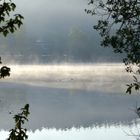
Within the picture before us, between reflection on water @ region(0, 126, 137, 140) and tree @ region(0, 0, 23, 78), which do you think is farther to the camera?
reflection on water @ region(0, 126, 137, 140)

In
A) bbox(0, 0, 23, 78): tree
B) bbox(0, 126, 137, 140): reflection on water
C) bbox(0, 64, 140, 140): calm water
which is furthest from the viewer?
bbox(0, 64, 140, 140): calm water

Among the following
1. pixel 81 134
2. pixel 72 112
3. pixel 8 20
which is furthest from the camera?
pixel 72 112

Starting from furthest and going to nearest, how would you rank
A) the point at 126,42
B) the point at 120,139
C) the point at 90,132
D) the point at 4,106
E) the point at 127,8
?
the point at 4,106
the point at 90,132
the point at 120,139
the point at 126,42
the point at 127,8

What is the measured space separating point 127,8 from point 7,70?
15.8 ft

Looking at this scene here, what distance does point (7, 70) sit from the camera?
4.68 metres

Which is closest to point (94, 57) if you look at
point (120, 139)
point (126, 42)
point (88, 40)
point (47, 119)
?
point (88, 40)

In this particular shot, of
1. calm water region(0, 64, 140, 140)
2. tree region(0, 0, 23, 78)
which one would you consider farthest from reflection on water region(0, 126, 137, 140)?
tree region(0, 0, 23, 78)

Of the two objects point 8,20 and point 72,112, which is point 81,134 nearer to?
point 72,112

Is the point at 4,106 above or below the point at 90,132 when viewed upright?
above

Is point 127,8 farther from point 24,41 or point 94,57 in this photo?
point 24,41

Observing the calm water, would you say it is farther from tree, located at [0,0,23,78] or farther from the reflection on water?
tree, located at [0,0,23,78]

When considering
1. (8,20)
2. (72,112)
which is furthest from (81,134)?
(8,20)

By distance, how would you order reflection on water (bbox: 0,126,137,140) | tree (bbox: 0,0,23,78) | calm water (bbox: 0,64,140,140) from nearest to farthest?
tree (bbox: 0,0,23,78) < reflection on water (bbox: 0,126,137,140) < calm water (bbox: 0,64,140,140)

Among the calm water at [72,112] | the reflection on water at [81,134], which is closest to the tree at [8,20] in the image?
the calm water at [72,112]
